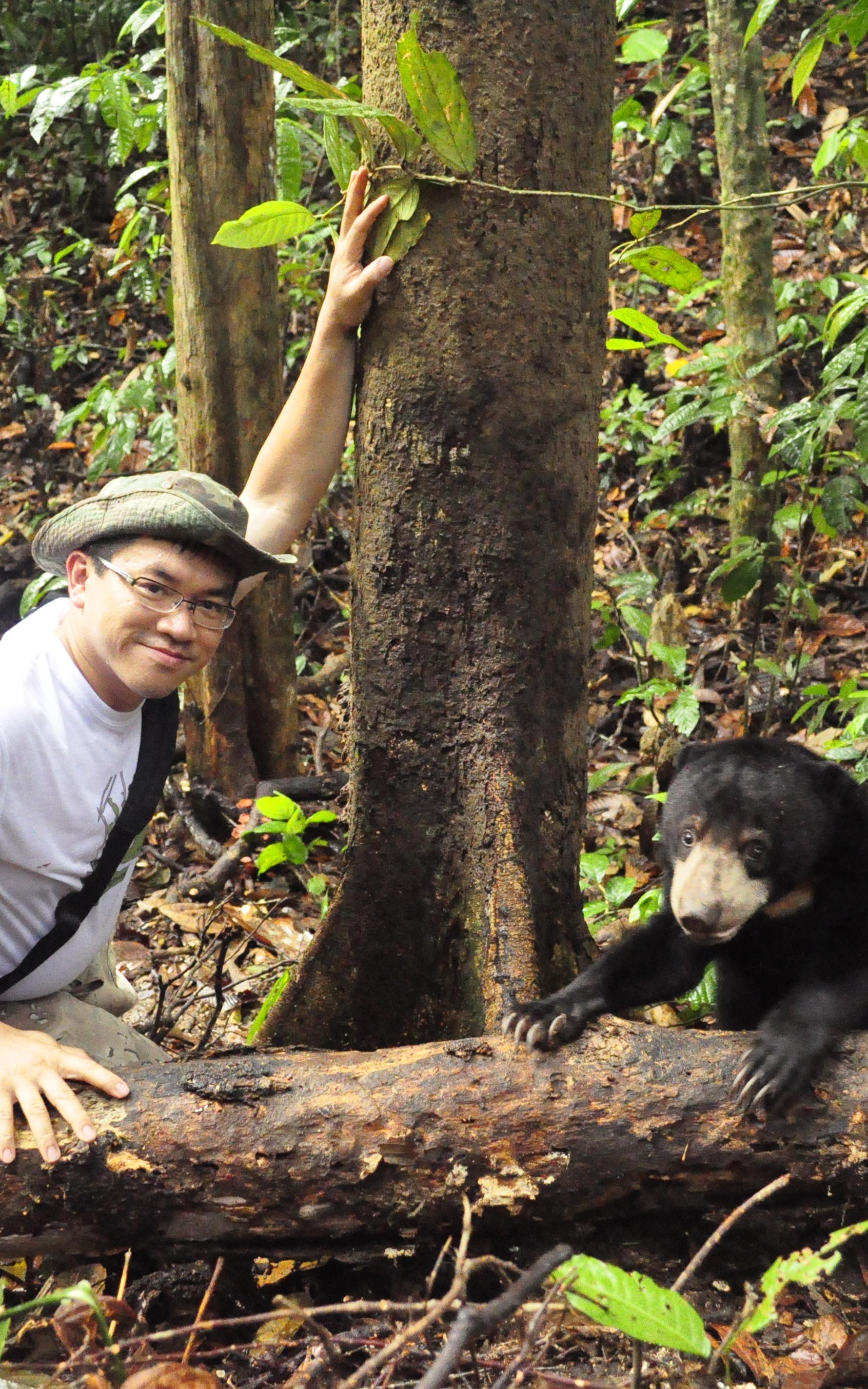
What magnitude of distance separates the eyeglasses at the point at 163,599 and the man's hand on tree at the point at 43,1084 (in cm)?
100

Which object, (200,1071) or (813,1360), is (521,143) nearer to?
(200,1071)

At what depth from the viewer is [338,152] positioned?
3055mm

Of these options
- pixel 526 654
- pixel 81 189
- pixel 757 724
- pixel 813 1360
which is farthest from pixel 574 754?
pixel 81 189

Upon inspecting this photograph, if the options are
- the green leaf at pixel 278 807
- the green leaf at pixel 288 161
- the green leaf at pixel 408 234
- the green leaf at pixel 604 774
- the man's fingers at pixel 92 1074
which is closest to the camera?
the man's fingers at pixel 92 1074

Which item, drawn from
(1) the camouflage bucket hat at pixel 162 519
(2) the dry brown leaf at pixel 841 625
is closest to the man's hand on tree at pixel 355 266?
(1) the camouflage bucket hat at pixel 162 519

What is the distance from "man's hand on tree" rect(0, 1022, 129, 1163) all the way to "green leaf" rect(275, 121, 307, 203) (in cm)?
346

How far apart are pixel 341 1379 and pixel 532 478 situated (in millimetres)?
2003

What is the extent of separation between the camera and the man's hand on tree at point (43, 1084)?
2482 millimetres

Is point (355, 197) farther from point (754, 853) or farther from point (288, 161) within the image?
point (288, 161)

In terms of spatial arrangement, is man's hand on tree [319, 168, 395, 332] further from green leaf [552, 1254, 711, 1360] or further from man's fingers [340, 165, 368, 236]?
green leaf [552, 1254, 711, 1360]

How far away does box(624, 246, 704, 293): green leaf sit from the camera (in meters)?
3.18

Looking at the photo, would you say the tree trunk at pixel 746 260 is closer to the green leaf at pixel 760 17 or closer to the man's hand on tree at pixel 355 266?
the green leaf at pixel 760 17

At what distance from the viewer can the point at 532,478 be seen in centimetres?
311

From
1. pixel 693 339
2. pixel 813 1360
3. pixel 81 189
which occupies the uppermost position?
pixel 81 189
